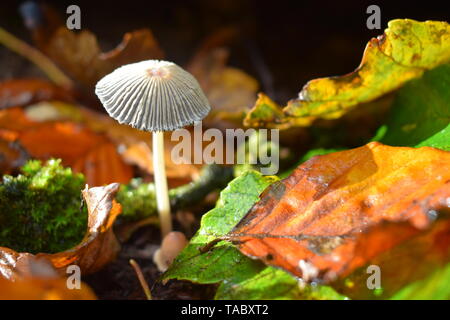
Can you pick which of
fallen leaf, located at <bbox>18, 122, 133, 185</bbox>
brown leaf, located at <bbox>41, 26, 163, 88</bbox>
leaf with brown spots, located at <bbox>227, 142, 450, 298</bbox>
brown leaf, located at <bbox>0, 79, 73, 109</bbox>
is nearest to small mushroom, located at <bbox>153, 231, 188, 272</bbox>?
leaf with brown spots, located at <bbox>227, 142, 450, 298</bbox>

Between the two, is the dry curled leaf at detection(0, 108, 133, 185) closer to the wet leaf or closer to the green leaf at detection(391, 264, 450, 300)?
the wet leaf

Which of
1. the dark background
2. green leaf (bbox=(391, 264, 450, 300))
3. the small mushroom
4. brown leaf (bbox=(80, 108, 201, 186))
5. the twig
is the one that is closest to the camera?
green leaf (bbox=(391, 264, 450, 300))

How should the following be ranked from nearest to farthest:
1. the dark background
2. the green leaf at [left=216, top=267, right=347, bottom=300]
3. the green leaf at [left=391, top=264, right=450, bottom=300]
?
the green leaf at [left=391, top=264, right=450, bottom=300], the green leaf at [left=216, top=267, right=347, bottom=300], the dark background

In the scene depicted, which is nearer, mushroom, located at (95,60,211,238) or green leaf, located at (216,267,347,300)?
green leaf, located at (216,267,347,300)

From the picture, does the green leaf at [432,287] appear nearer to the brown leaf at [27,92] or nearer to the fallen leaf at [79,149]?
the fallen leaf at [79,149]

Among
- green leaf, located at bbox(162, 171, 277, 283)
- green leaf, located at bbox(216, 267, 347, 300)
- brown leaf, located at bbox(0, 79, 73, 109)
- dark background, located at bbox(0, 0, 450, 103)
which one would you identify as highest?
dark background, located at bbox(0, 0, 450, 103)

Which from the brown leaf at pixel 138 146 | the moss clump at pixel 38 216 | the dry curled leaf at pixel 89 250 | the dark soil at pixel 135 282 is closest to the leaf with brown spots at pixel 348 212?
the dark soil at pixel 135 282
